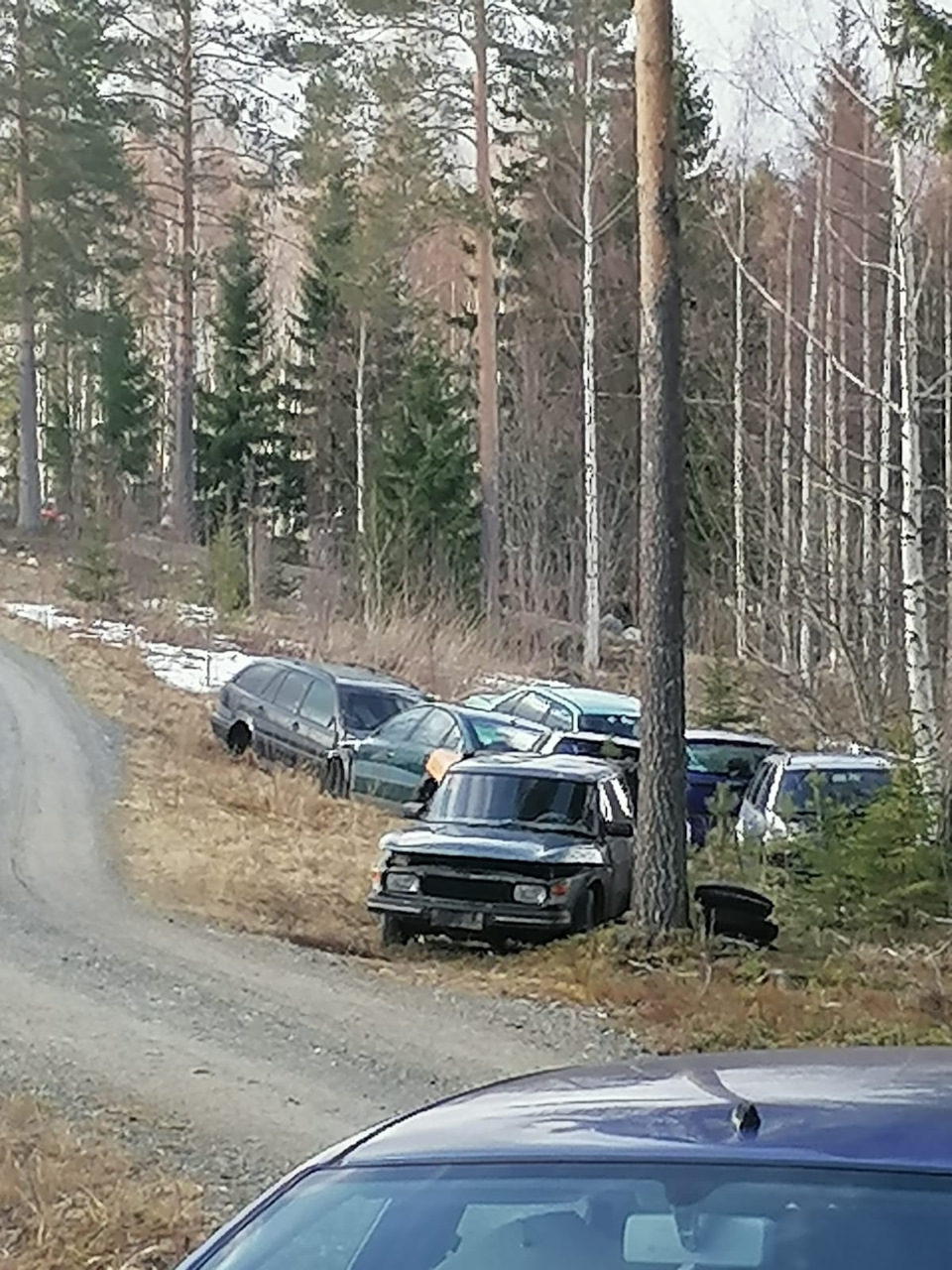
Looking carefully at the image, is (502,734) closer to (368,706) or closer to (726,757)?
(368,706)

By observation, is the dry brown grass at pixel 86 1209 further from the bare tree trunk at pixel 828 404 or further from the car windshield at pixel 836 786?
the bare tree trunk at pixel 828 404

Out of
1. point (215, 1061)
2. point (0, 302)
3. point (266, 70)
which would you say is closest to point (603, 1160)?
point (215, 1061)

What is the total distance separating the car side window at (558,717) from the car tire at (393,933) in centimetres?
773

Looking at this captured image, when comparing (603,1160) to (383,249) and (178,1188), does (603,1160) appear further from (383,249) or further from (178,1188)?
(383,249)

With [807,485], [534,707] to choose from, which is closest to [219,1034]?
[534,707]

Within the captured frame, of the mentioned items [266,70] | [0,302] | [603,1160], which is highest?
[266,70]

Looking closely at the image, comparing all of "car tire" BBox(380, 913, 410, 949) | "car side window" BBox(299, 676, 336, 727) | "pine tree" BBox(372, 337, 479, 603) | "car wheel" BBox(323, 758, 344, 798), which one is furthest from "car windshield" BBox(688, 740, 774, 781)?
"pine tree" BBox(372, 337, 479, 603)

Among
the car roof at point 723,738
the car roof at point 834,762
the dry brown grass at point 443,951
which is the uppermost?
the car roof at point 834,762

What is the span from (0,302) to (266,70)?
31.1ft

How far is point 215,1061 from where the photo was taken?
10.2 metres

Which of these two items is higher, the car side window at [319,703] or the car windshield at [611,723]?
the car side window at [319,703]

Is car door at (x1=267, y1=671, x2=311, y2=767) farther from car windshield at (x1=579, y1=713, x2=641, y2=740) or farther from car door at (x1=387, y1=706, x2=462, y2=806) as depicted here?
car windshield at (x1=579, y1=713, x2=641, y2=740)

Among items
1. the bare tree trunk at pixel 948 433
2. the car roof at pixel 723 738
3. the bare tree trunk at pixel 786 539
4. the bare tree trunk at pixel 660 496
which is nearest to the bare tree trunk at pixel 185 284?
the bare tree trunk at pixel 786 539

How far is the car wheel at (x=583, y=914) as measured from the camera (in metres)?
14.3
